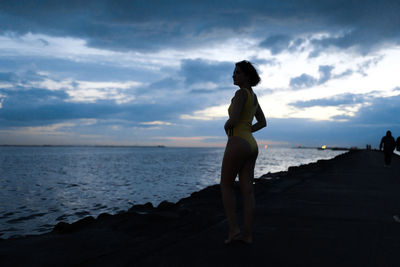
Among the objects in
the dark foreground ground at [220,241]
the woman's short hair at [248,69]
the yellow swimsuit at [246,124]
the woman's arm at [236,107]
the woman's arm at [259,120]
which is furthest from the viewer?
the woman's arm at [259,120]

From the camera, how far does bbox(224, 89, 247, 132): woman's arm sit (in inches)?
143

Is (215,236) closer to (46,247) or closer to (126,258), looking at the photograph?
(126,258)

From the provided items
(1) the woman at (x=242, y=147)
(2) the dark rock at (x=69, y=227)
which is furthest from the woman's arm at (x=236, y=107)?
(2) the dark rock at (x=69, y=227)

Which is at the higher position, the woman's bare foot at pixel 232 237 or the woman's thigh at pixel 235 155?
the woman's thigh at pixel 235 155

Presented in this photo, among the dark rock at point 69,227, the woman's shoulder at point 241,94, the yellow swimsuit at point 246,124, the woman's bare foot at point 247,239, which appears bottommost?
the dark rock at point 69,227

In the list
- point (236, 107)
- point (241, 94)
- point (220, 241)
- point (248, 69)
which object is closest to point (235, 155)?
point (236, 107)

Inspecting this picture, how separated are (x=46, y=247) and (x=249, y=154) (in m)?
2.98

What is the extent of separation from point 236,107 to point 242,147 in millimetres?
461

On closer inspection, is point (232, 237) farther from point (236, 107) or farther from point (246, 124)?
point (236, 107)

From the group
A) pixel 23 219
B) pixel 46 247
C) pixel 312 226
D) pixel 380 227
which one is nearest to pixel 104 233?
pixel 46 247

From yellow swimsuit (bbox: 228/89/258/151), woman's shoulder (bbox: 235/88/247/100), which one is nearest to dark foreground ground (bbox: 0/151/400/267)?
yellow swimsuit (bbox: 228/89/258/151)

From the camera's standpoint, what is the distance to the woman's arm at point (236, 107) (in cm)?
364

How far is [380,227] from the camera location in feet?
16.3

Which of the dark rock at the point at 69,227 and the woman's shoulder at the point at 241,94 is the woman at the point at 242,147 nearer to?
the woman's shoulder at the point at 241,94
